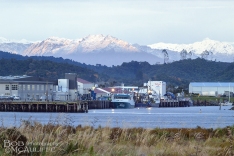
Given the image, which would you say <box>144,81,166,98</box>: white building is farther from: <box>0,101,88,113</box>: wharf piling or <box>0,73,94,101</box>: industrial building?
<box>0,101,88,113</box>: wharf piling

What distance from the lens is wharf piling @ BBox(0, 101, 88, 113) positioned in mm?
91875

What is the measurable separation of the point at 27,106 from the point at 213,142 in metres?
71.7

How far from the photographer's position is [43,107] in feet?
306

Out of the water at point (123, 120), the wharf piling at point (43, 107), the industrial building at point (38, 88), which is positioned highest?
the industrial building at point (38, 88)

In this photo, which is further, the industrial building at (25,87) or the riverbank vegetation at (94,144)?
the industrial building at (25,87)

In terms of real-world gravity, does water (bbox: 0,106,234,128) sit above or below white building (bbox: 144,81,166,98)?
below

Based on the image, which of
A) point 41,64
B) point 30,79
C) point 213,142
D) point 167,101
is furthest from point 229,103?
point 213,142

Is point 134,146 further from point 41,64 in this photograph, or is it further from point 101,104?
point 41,64

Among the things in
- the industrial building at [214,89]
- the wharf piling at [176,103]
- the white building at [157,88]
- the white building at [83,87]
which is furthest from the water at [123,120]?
the industrial building at [214,89]

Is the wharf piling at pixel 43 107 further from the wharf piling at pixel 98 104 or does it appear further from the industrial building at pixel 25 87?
the industrial building at pixel 25 87

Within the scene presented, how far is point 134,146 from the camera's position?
2125 cm

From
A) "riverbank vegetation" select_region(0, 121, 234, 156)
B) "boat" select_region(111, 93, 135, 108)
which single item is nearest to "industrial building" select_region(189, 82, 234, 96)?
"boat" select_region(111, 93, 135, 108)

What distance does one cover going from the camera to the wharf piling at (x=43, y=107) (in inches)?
3617

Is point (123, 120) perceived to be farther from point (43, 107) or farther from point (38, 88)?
point (38, 88)
